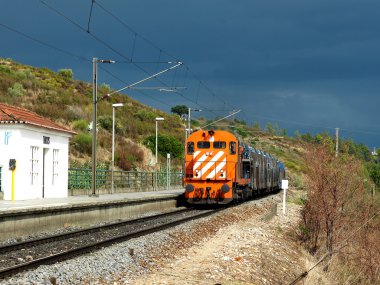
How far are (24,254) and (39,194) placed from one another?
42.8 feet

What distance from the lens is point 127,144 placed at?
5762 cm

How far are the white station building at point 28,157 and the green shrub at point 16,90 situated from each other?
106ft

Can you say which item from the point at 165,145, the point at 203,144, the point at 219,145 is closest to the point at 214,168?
the point at 219,145

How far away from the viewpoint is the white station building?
2372 centimetres

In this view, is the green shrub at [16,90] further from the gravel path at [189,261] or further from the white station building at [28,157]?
the gravel path at [189,261]

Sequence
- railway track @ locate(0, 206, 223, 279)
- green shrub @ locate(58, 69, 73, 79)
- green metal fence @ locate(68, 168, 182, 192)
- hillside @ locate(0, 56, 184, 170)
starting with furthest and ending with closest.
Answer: green shrub @ locate(58, 69, 73, 79), hillside @ locate(0, 56, 184, 170), green metal fence @ locate(68, 168, 182, 192), railway track @ locate(0, 206, 223, 279)

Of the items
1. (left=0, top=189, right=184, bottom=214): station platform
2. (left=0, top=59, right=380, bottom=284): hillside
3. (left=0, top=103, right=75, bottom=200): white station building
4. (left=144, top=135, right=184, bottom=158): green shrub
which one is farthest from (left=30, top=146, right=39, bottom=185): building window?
(left=144, top=135, right=184, bottom=158): green shrub

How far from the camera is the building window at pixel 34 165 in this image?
81.7 ft

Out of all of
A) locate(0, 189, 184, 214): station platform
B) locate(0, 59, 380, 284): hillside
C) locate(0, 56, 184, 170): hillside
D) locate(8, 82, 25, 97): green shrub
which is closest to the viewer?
locate(0, 189, 184, 214): station platform

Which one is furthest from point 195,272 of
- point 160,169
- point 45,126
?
point 160,169

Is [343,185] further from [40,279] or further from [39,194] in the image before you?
[39,194]

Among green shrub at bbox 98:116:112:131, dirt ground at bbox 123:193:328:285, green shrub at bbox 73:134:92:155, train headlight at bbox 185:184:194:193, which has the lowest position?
dirt ground at bbox 123:193:328:285

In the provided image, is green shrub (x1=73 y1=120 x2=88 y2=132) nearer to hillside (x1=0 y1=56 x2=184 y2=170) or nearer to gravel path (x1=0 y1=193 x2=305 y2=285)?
hillside (x1=0 y1=56 x2=184 y2=170)

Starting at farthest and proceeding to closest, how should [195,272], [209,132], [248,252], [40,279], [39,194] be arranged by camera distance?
[209,132] → [39,194] → [248,252] → [195,272] → [40,279]
